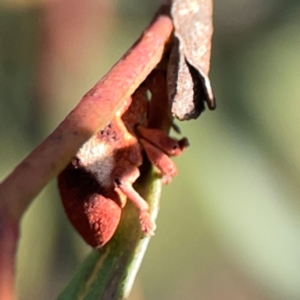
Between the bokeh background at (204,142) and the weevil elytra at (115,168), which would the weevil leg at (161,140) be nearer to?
the weevil elytra at (115,168)

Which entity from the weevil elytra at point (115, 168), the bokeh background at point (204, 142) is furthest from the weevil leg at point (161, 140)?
the bokeh background at point (204, 142)

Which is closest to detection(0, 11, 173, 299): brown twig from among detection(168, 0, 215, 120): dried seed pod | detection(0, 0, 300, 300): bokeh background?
detection(168, 0, 215, 120): dried seed pod

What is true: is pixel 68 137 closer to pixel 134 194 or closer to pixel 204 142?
pixel 134 194

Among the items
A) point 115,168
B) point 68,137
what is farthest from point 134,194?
point 68,137

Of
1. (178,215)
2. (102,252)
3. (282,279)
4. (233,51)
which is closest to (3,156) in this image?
(178,215)

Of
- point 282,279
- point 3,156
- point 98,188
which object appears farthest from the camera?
point 3,156

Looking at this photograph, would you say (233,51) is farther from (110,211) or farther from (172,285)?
(110,211)

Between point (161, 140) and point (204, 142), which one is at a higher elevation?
point (161, 140)
